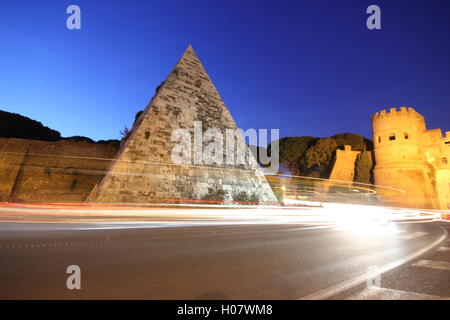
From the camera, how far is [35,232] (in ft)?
15.8

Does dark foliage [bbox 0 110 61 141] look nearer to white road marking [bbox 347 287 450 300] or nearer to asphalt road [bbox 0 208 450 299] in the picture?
asphalt road [bbox 0 208 450 299]

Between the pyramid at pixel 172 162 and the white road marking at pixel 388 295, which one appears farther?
the pyramid at pixel 172 162

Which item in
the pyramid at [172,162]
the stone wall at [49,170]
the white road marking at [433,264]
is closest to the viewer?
the white road marking at [433,264]

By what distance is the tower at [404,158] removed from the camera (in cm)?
2595

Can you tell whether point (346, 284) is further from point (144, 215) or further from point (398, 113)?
point (398, 113)

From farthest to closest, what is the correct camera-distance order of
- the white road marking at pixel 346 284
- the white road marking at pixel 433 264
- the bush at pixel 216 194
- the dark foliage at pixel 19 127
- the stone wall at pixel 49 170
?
the dark foliage at pixel 19 127 < the stone wall at pixel 49 170 < the bush at pixel 216 194 < the white road marking at pixel 433 264 < the white road marking at pixel 346 284

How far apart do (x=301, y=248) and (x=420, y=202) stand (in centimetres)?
2881

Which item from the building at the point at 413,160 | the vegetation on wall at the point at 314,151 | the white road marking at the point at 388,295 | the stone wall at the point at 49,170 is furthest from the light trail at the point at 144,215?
the vegetation on wall at the point at 314,151

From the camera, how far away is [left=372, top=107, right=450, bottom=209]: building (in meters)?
26.0

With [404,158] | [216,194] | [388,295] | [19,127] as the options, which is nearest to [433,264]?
[388,295]

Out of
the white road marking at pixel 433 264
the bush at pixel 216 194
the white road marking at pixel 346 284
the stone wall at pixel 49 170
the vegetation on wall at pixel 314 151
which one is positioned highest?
the vegetation on wall at pixel 314 151

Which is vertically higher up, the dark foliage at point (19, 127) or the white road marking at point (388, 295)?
the dark foliage at point (19, 127)

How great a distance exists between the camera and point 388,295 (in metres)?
2.12

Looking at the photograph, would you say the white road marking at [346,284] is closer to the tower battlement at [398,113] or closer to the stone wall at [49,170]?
the stone wall at [49,170]
